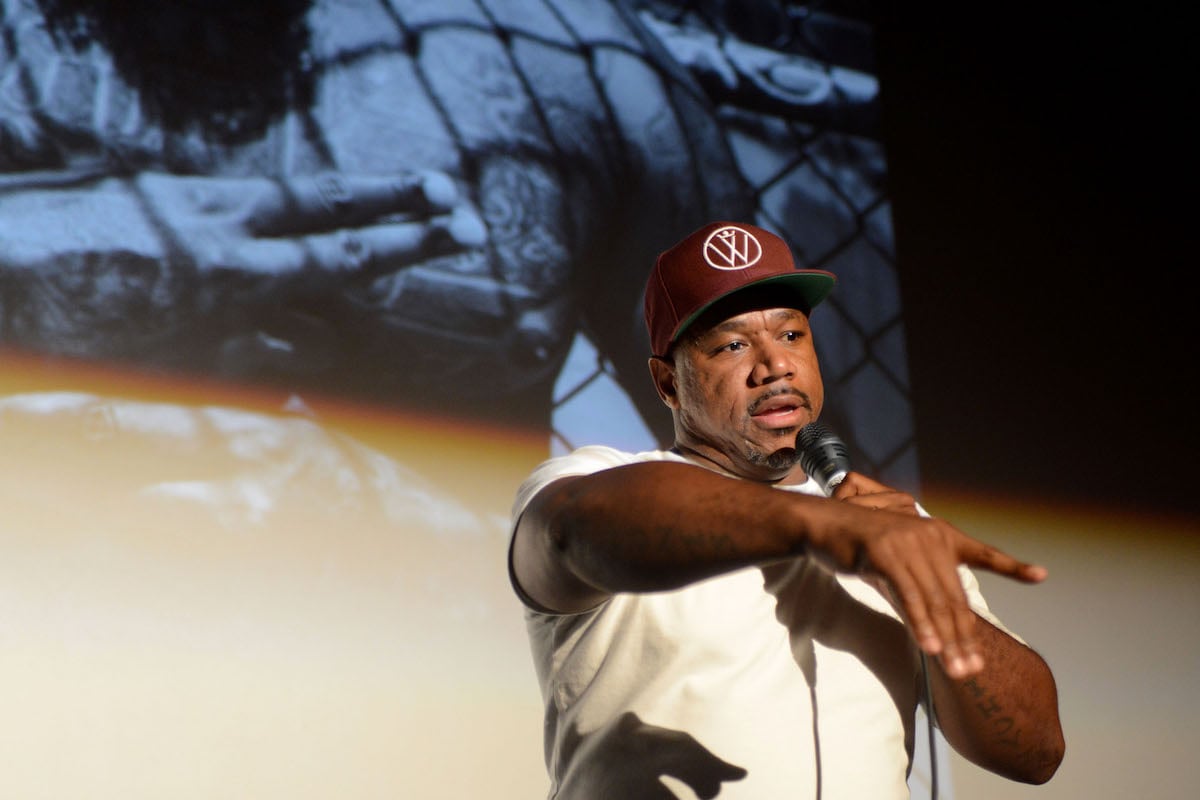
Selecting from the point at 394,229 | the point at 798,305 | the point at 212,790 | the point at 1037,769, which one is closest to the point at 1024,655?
the point at 1037,769

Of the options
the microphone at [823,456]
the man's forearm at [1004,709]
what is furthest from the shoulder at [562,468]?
the man's forearm at [1004,709]

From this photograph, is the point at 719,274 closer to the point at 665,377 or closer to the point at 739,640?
the point at 665,377

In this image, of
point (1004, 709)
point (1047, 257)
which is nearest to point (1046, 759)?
point (1004, 709)

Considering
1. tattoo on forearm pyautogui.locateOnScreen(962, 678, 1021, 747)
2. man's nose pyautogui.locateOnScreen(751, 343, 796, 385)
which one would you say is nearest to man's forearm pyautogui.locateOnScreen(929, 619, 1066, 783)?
tattoo on forearm pyautogui.locateOnScreen(962, 678, 1021, 747)

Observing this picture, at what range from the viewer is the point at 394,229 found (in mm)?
1956

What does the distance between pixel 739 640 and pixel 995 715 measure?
242mm

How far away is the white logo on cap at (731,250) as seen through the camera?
112 cm

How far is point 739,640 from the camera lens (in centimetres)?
98

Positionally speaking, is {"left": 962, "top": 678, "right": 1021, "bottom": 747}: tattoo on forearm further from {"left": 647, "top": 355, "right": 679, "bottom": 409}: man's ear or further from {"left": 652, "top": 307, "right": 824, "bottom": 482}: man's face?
{"left": 647, "top": 355, "right": 679, "bottom": 409}: man's ear

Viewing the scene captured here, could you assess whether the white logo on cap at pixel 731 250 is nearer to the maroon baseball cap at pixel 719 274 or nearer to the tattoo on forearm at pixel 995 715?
the maroon baseball cap at pixel 719 274

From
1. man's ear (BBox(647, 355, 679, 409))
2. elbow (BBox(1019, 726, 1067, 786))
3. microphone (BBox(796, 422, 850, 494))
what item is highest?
microphone (BBox(796, 422, 850, 494))

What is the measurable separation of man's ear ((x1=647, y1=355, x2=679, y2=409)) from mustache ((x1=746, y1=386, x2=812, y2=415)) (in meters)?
0.13

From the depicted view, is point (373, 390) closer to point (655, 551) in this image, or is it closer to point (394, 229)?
point (394, 229)

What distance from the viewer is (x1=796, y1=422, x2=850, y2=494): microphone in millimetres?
899
